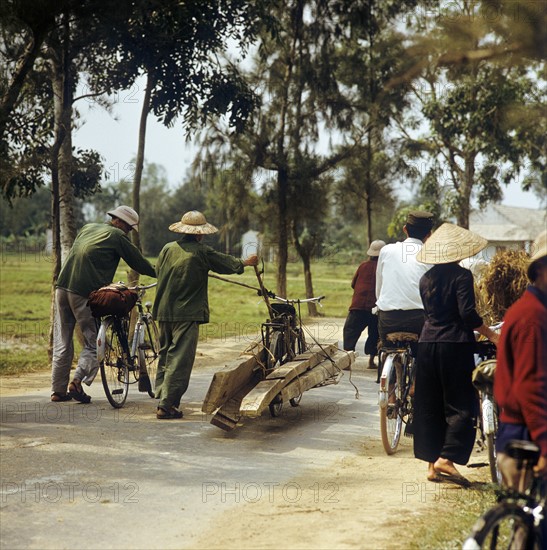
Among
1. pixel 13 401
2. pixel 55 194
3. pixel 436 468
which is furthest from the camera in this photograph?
pixel 55 194

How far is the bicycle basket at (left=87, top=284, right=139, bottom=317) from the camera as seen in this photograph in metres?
9.48

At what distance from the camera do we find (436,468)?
22.2ft

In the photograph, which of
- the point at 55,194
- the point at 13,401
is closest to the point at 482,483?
the point at 13,401

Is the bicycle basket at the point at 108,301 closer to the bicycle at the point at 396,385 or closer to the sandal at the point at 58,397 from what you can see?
the sandal at the point at 58,397

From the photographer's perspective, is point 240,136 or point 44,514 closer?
point 44,514

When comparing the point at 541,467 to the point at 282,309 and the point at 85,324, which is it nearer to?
the point at 282,309

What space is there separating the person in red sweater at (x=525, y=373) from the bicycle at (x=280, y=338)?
5.23 meters

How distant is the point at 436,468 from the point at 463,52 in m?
3.04

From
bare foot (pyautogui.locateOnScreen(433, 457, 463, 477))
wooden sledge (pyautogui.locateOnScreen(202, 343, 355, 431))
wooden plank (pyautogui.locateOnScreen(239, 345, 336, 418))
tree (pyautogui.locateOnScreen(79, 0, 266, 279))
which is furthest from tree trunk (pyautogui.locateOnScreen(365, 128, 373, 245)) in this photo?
bare foot (pyautogui.locateOnScreen(433, 457, 463, 477))

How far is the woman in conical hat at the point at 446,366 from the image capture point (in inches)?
261

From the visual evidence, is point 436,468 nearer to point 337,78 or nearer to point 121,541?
point 121,541

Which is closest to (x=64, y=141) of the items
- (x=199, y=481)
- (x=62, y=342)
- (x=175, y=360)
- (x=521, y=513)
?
(x=62, y=342)

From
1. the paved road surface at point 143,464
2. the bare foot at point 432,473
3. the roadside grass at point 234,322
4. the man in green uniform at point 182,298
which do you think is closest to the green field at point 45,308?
the roadside grass at point 234,322

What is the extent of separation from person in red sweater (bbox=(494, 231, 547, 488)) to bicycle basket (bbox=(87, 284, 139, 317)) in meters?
6.01
